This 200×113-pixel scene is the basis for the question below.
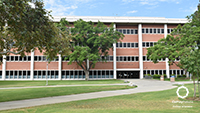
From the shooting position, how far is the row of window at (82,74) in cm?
5115

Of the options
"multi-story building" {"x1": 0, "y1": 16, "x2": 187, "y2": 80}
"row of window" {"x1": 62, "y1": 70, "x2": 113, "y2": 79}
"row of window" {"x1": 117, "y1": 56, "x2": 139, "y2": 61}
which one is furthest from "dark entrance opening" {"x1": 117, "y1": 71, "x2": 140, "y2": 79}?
"row of window" {"x1": 117, "y1": 56, "x2": 139, "y2": 61}

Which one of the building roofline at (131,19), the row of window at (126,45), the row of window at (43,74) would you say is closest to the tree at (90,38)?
the building roofline at (131,19)

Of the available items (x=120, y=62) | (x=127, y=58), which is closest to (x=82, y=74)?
(x=120, y=62)

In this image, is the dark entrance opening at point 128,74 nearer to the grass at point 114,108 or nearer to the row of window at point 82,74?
the row of window at point 82,74

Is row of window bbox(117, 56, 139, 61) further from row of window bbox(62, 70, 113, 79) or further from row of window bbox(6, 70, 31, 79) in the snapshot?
row of window bbox(6, 70, 31, 79)

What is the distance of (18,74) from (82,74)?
18.1 m

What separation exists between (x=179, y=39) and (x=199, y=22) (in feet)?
19.5

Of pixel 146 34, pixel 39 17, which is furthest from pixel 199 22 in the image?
pixel 39 17

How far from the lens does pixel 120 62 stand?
171 ft

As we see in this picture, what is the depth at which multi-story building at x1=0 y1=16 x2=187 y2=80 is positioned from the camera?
50719 millimetres

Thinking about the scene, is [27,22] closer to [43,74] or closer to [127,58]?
[43,74]

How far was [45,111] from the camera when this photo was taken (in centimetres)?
959

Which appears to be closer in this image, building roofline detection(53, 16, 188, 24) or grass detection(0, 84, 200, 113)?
grass detection(0, 84, 200, 113)

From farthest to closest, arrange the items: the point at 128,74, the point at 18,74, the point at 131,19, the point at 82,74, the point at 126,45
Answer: the point at 128,74 < the point at 126,45 < the point at 131,19 < the point at 82,74 < the point at 18,74
